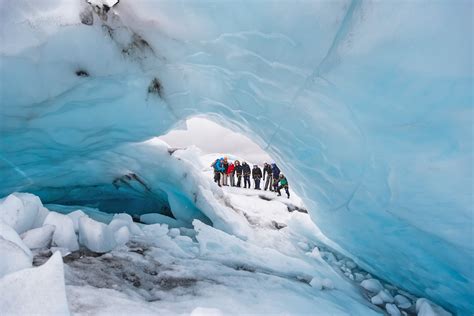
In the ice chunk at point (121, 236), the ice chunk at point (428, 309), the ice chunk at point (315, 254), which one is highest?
the ice chunk at point (315, 254)

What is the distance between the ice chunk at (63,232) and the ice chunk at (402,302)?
12.1 ft

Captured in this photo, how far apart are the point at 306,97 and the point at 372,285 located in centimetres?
276

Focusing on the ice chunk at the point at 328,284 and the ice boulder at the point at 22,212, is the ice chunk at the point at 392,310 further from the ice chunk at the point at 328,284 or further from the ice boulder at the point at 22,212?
the ice boulder at the point at 22,212

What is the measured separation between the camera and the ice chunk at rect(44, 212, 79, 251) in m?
3.20

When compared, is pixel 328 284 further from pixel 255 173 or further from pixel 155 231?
pixel 255 173

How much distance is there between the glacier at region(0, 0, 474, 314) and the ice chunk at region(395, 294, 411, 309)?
150 millimetres

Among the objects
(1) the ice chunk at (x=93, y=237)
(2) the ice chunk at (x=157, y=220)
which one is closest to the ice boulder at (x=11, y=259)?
(1) the ice chunk at (x=93, y=237)

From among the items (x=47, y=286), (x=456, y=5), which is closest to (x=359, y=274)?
(x=456, y=5)

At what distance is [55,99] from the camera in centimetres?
394

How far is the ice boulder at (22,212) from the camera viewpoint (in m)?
2.97

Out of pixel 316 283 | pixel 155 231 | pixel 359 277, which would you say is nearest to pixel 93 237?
pixel 155 231

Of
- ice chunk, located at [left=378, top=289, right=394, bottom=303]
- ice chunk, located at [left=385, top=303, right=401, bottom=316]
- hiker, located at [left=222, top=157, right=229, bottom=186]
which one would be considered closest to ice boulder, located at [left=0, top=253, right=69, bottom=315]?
ice chunk, located at [left=385, top=303, right=401, bottom=316]

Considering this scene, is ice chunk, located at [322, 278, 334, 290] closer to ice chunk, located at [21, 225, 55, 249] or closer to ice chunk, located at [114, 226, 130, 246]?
ice chunk, located at [114, 226, 130, 246]

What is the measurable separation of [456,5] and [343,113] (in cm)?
120
